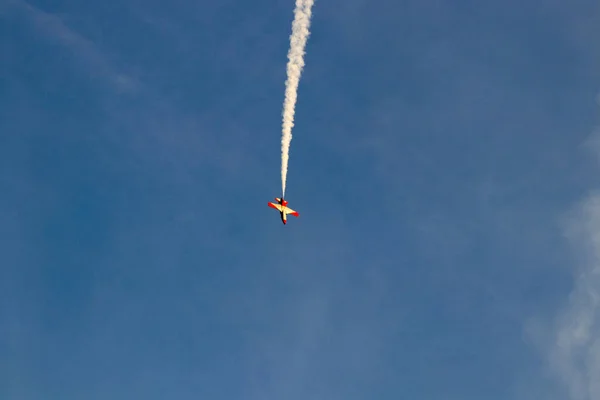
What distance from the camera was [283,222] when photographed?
11012 centimetres

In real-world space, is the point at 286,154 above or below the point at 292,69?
below

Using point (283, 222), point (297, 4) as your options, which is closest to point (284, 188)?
point (283, 222)

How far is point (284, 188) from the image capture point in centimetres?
9825

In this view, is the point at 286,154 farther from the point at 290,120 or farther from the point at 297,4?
the point at 297,4

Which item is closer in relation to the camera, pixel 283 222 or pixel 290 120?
pixel 290 120

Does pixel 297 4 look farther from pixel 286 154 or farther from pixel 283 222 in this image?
pixel 283 222

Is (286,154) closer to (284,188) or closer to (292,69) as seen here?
(284,188)

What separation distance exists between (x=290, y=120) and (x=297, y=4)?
14666 mm

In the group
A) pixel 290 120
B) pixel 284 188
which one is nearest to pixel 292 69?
pixel 290 120

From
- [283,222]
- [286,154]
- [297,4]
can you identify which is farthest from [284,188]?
[297,4]

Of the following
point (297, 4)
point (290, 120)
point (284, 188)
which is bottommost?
point (284, 188)

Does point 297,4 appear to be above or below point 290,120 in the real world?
above

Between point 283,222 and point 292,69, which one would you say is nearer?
point 292,69

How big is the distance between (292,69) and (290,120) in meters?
6.76
